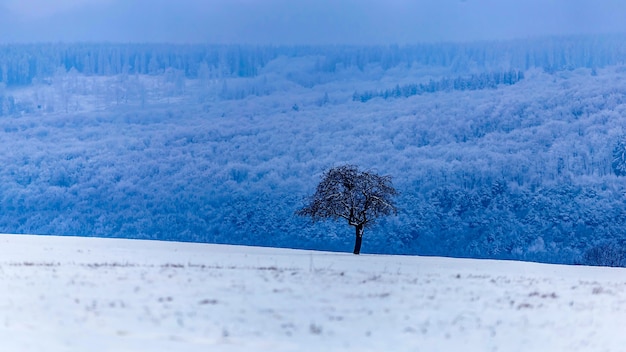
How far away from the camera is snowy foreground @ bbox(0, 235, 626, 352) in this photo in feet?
65.2

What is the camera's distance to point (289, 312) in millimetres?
22734

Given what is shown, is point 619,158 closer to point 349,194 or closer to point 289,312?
point 349,194

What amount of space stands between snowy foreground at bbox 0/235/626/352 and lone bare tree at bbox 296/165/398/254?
20.8 metres

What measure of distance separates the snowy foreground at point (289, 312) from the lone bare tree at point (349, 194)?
20758 millimetres

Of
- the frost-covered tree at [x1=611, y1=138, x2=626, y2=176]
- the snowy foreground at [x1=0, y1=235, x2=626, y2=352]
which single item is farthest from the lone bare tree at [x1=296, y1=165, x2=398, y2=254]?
the frost-covered tree at [x1=611, y1=138, x2=626, y2=176]

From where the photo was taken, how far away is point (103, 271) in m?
30.0

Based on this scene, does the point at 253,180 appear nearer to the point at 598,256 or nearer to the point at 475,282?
the point at 598,256

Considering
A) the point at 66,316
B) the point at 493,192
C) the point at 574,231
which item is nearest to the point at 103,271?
the point at 66,316

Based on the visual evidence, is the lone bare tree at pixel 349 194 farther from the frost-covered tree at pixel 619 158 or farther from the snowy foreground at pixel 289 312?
the frost-covered tree at pixel 619 158

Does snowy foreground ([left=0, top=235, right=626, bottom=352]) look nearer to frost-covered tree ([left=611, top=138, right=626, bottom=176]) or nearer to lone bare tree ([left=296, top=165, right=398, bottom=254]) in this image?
lone bare tree ([left=296, top=165, right=398, bottom=254])

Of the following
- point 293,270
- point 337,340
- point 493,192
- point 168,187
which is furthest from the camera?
point 168,187

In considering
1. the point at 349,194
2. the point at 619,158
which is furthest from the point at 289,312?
the point at 619,158

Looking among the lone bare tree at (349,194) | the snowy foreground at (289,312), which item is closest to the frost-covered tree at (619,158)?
the lone bare tree at (349,194)

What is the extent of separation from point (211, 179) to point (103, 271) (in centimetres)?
16873
